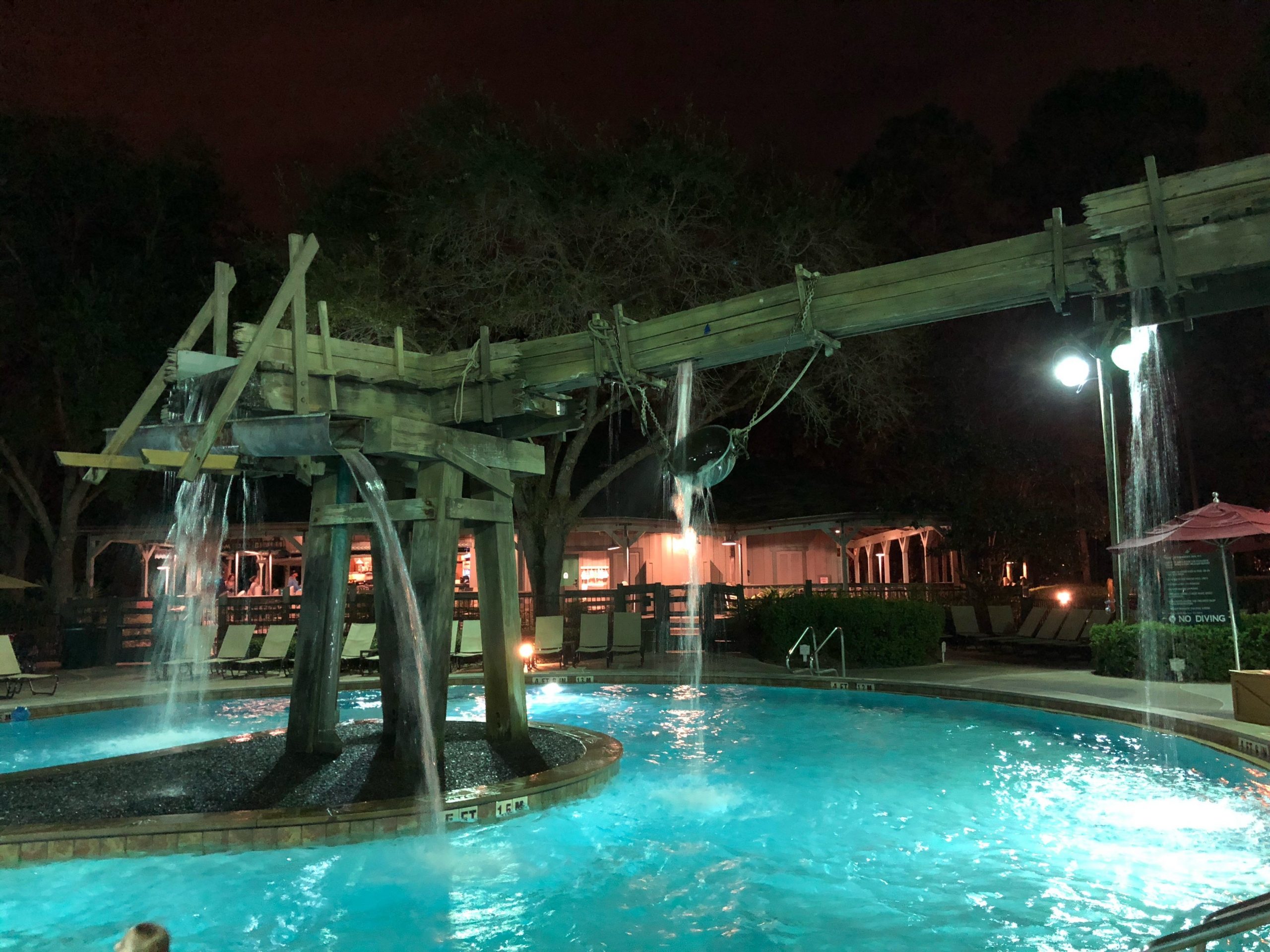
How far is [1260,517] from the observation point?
12.0 meters

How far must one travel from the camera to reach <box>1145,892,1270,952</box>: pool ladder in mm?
2316

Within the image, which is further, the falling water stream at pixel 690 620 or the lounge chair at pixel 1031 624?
the lounge chair at pixel 1031 624

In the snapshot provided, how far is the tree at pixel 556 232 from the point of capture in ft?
57.5

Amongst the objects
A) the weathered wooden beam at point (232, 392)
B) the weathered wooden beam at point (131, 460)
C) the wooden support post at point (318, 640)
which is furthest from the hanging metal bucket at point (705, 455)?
the weathered wooden beam at point (131, 460)

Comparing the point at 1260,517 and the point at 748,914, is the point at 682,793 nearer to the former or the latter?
the point at 748,914

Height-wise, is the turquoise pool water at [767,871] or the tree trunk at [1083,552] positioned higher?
the tree trunk at [1083,552]

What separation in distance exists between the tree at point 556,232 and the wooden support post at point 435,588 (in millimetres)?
10318

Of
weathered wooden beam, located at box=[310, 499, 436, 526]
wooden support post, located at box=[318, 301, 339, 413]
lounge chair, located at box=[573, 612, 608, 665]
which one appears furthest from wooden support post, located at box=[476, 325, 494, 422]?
lounge chair, located at box=[573, 612, 608, 665]

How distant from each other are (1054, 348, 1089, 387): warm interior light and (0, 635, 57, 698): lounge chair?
47.2 feet

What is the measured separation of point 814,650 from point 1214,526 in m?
6.63

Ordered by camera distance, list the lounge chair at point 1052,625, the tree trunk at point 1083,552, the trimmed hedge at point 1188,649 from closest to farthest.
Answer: the trimmed hedge at point 1188,649, the lounge chair at point 1052,625, the tree trunk at point 1083,552

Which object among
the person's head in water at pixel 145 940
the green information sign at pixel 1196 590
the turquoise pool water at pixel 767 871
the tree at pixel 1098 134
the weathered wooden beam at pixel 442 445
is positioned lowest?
the turquoise pool water at pixel 767 871

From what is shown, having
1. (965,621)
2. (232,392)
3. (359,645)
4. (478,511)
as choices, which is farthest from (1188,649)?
(359,645)

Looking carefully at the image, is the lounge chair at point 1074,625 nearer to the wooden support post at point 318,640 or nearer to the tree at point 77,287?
the wooden support post at point 318,640
